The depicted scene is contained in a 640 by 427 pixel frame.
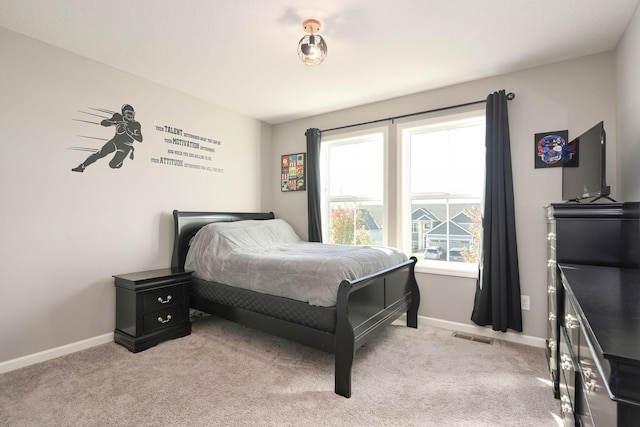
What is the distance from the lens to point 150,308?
263 cm

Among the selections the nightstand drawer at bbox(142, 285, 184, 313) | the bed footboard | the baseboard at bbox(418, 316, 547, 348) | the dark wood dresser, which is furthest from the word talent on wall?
the dark wood dresser

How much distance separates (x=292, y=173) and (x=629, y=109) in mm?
3276

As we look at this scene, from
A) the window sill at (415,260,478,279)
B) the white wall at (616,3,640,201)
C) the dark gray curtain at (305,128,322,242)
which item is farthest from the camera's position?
the dark gray curtain at (305,128,322,242)

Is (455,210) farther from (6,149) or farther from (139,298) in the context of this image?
(6,149)

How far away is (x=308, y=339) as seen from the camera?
7.09 ft

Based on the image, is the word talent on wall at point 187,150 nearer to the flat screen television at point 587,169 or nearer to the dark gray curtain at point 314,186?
the dark gray curtain at point 314,186

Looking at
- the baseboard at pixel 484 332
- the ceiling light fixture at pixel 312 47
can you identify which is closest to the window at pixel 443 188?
the baseboard at pixel 484 332

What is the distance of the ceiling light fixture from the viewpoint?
78.9 inches

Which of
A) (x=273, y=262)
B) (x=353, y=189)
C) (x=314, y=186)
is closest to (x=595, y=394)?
(x=273, y=262)

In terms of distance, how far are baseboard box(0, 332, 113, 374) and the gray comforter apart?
92 cm

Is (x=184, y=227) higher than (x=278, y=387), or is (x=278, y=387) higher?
(x=184, y=227)

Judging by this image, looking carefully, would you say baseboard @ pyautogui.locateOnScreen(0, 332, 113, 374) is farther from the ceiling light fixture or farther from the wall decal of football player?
the ceiling light fixture

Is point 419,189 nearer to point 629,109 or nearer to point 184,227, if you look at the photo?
point 629,109

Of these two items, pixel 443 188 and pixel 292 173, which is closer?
pixel 443 188
